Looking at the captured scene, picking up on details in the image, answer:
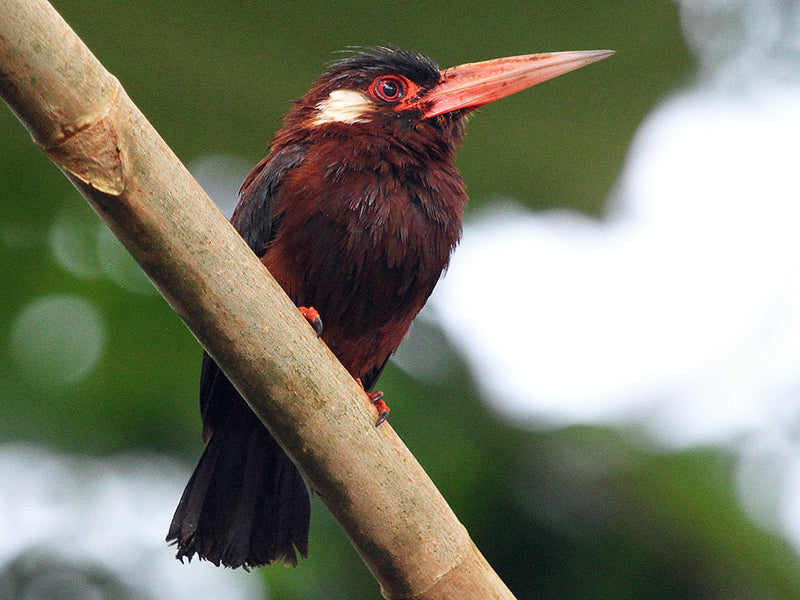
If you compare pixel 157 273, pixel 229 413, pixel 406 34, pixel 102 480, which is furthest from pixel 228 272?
pixel 102 480

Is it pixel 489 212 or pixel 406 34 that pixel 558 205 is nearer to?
pixel 489 212

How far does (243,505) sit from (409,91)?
145cm

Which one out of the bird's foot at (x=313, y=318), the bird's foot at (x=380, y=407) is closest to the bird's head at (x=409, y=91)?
the bird's foot at (x=313, y=318)

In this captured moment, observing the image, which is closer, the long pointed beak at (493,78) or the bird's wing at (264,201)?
the bird's wing at (264,201)

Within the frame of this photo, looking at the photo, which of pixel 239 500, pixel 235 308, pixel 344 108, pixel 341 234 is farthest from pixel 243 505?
pixel 344 108

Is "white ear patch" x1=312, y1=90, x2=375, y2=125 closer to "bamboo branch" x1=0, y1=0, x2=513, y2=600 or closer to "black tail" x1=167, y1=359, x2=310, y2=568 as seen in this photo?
"black tail" x1=167, y1=359, x2=310, y2=568

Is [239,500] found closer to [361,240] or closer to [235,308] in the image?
[361,240]

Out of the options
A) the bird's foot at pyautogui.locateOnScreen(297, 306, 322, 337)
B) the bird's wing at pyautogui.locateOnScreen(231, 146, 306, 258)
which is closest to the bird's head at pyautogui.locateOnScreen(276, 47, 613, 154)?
the bird's wing at pyautogui.locateOnScreen(231, 146, 306, 258)

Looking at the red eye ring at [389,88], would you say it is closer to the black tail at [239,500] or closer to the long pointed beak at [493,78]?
the long pointed beak at [493,78]

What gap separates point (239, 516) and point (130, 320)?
1.58 meters

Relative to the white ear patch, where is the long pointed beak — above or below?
above

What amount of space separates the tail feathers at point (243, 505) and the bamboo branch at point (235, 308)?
701 mm

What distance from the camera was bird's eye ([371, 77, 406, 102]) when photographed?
308 cm

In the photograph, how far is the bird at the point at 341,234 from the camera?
2670 mm
